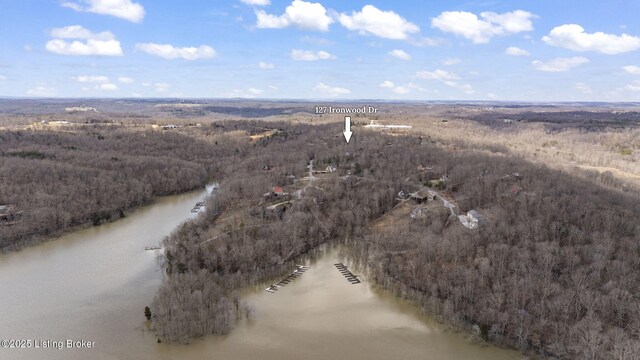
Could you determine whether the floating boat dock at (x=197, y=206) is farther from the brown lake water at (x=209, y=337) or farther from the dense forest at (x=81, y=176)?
the brown lake water at (x=209, y=337)

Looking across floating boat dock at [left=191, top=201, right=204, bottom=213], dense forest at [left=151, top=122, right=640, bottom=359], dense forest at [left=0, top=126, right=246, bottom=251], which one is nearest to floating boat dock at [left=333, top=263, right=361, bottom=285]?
dense forest at [left=151, top=122, right=640, bottom=359]

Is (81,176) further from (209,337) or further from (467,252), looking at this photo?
(467,252)

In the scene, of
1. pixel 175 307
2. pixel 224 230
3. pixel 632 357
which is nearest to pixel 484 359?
pixel 632 357

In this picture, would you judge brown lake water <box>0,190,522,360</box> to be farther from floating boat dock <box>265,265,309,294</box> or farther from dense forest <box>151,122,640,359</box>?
dense forest <box>151,122,640,359</box>

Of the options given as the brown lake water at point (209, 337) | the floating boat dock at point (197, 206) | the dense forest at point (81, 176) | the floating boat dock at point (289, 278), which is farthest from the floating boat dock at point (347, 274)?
the dense forest at point (81, 176)

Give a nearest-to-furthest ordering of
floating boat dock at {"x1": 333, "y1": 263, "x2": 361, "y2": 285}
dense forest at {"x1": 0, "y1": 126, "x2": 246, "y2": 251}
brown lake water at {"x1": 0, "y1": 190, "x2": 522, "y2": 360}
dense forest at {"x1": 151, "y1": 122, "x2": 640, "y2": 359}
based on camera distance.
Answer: brown lake water at {"x1": 0, "y1": 190, "x2": 522, "y2": 360} < dense forest at {"x1": 151, "y1": 122, "x2": 640, "y2": 359} < floating boat dock at {"x1": 333, "y1": 263, "x2": 361, "y2": 285} < dense forest at {"x1": 0, "y1": 126, "x2": 246, "y2": 251}
